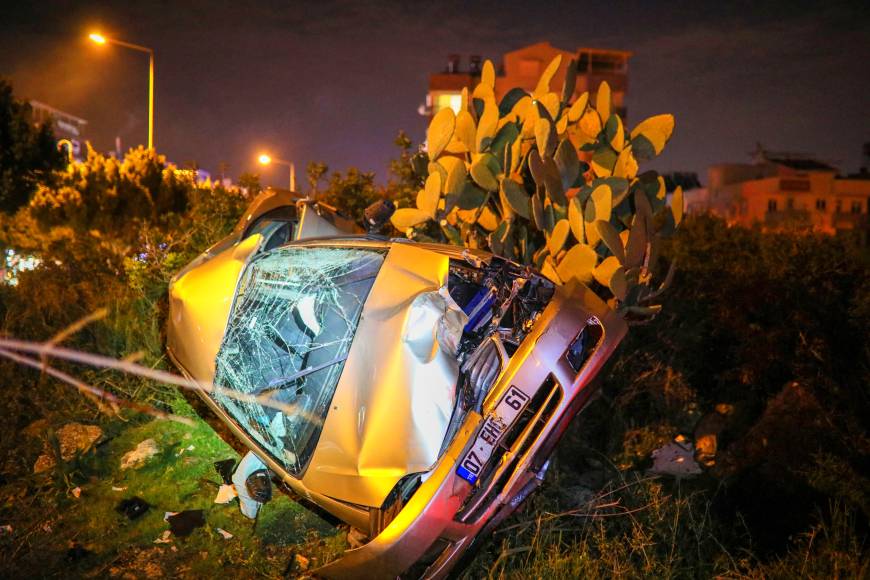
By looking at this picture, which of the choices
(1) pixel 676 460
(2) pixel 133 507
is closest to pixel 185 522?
(2) pixel 133 507

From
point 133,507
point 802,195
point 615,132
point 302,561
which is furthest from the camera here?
point 802,195

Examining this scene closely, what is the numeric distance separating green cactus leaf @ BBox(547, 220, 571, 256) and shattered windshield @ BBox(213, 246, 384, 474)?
1538 mm

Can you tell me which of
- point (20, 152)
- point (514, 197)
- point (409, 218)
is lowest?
point (20, 152)

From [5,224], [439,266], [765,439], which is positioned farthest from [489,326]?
[5,224]

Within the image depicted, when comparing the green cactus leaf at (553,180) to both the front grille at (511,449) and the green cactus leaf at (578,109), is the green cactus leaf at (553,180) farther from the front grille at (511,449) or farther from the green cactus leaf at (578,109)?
the front grille at (511,449)

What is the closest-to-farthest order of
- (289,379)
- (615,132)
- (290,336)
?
(289,379) → (290,336) → (615,132)

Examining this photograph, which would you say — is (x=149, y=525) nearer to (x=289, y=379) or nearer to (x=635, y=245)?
(x=289, y=379)

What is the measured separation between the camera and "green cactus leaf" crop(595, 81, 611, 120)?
203 inches

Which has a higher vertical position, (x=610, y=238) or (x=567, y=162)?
(x=567, y=162)

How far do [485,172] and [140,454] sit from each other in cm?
344

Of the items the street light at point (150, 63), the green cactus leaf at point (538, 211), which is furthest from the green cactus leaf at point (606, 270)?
the street light at point (150, 63)

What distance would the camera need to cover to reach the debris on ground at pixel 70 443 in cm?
476

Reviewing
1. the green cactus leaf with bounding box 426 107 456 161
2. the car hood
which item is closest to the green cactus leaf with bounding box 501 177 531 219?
the green cactus leaf with bounding box 426 107 456 161

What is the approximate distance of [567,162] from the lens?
15.7ft
